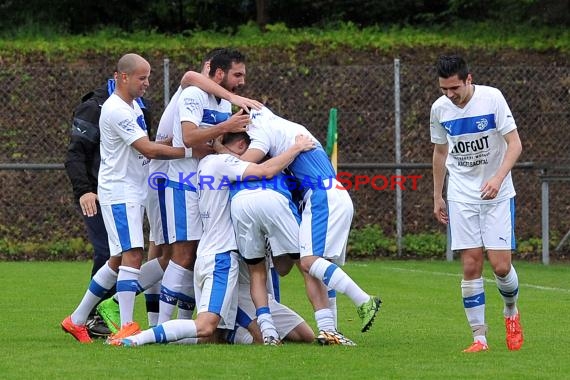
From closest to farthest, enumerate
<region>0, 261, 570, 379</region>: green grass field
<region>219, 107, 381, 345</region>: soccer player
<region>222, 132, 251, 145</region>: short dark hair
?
<region>0, 261, 570, 379</region>: green grass field < <region>219, 107, 381, 345</region>: soccer player < <region>222, 132, 251, 145</region>: short dark hair

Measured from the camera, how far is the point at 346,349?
8.29 m

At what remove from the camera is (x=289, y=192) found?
8.99m

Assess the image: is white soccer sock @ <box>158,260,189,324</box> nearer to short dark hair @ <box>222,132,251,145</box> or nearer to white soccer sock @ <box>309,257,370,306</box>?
short dark hair @ <box>222,132,251,145</box>

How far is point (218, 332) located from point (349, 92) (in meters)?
9.91

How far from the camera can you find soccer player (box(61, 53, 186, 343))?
8906 mm

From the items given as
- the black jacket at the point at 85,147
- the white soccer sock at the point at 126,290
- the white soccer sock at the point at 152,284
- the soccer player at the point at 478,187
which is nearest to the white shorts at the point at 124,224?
the white soccer sock at the point at 126,290

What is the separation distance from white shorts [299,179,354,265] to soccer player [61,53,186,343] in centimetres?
112

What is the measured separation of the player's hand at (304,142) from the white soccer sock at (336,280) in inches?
32.6

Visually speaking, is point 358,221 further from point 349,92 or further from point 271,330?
point 271,330

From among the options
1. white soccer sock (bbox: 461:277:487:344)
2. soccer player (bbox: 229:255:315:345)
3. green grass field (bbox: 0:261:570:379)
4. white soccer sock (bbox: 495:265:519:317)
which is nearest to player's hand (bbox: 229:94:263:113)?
soccer player (bbox: 229:255:315:345)

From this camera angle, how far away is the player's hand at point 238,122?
29.1 ft

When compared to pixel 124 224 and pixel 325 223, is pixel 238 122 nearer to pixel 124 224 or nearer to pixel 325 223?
pixel 325 223

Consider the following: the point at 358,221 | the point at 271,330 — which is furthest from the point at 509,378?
the point at 358,221

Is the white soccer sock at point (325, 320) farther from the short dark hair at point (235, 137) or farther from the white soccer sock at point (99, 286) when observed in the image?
the white soccer sock at point (99, 286)
